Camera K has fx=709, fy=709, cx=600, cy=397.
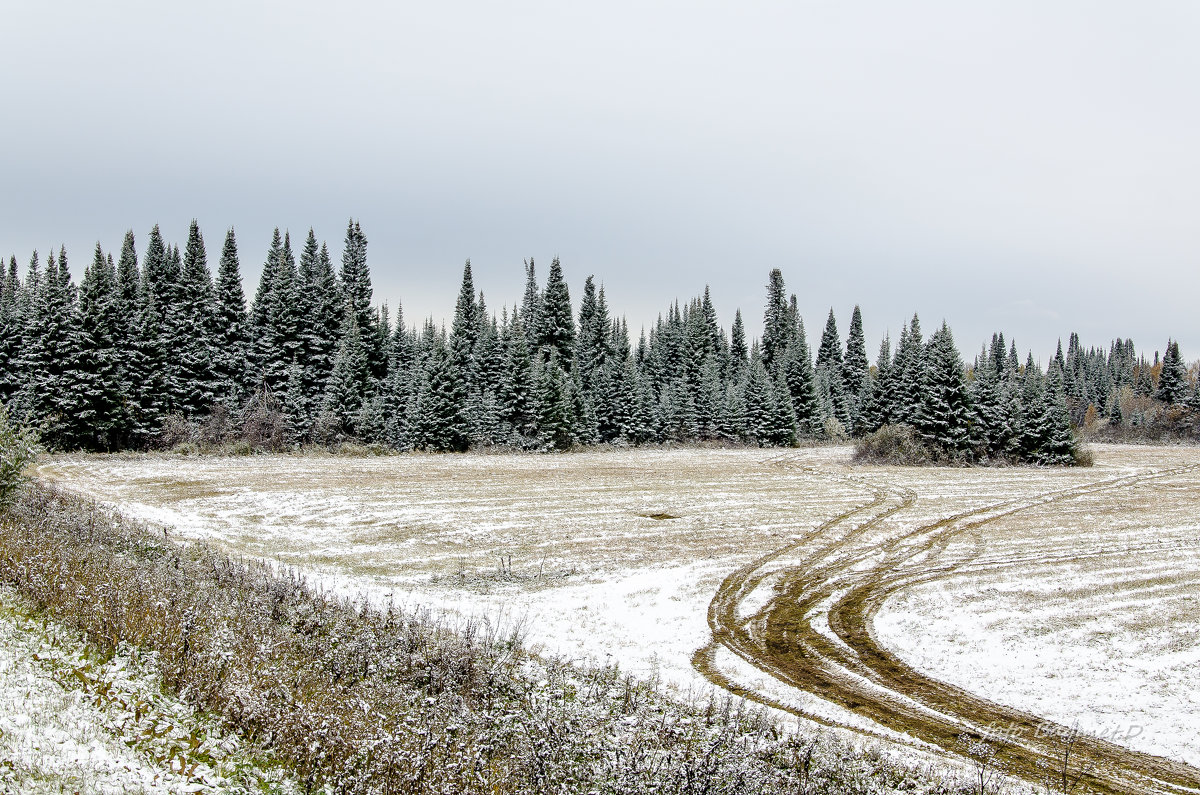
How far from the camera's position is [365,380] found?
6831cm

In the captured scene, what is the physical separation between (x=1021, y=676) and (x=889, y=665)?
208cm

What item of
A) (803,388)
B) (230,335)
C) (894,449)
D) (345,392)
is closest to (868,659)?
(894,449)

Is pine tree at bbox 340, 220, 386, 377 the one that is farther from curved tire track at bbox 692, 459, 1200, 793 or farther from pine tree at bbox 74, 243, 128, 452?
curved tire track at bbox 692, 459, 1200, 793

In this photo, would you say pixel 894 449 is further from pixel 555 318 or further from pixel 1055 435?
pixel 555 318

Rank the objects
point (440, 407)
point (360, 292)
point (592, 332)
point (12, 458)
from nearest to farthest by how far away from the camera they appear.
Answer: point (12, 458)
point (440, 407)
point (360, 292)
point (592, 332)

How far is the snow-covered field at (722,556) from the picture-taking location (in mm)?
12227

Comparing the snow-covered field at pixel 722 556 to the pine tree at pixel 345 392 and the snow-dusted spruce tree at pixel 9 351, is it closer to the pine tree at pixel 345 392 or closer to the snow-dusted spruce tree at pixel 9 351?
the pine tree at pixel 345 392

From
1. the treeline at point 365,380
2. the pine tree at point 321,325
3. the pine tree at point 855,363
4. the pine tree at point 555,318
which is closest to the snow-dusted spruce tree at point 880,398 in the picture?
the treeline at point 365,380

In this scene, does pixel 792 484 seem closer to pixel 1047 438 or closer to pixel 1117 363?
pixel 1047 438

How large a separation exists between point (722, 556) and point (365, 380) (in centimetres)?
5423

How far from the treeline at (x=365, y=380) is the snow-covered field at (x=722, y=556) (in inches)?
485

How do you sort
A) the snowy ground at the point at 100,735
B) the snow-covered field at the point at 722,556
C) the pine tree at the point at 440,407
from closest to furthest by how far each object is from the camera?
1. the snowy ground at the point at 100,735
2. the snow-covered field at the point at 722,556
3. the pine tree at the point at 440,407

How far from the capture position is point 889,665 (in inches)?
498

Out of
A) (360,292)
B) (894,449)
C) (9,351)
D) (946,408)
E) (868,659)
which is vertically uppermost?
(360,292)
